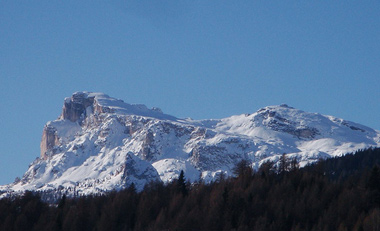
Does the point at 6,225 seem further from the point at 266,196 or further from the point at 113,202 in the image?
the point at 266,196

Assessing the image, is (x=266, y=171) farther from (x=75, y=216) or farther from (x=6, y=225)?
(x=6, y=225)

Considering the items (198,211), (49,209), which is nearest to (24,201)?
(49,209)

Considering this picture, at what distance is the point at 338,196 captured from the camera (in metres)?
135

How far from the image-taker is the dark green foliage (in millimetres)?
125938

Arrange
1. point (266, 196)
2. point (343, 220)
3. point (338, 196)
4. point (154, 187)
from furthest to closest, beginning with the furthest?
point (154, 187)
point (266, 196)
point (338, 196)
point (343, 220)

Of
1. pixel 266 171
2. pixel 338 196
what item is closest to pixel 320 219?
pixel 338 196

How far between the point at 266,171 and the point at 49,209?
42438 mm

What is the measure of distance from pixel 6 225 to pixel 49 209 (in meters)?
17.8

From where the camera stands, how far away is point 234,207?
134 m

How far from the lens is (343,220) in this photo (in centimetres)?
12019

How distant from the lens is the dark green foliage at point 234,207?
125938 mm

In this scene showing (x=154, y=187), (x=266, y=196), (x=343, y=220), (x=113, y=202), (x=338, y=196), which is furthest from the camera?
(x=154, y=187)

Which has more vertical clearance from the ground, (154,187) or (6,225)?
(154,187)

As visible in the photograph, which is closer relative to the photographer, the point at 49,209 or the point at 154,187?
the point at 49,209
